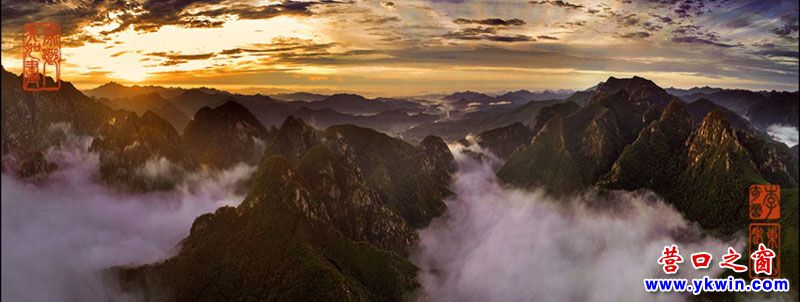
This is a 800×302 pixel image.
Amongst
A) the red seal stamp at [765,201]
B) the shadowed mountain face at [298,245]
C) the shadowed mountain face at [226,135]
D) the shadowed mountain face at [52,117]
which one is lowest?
the shadowed mountain face at [298,245]

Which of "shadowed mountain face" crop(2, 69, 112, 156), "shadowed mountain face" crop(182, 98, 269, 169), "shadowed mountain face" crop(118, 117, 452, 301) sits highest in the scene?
"shadowed mountain face" crop(2, 69, 112, 156)

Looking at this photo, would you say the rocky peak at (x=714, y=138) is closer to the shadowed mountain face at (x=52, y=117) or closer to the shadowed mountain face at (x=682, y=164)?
the shadowed mountain face at (x=682, y=164)

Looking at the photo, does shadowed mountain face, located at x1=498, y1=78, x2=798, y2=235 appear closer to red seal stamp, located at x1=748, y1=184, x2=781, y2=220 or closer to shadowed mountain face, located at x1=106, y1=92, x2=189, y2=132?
red seal stamp, located at x1=748, y1=184, x2=781, y2=220

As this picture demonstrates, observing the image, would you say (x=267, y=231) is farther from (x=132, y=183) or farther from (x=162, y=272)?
(x=132, y=183)

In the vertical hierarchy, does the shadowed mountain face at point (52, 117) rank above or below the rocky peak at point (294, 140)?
above

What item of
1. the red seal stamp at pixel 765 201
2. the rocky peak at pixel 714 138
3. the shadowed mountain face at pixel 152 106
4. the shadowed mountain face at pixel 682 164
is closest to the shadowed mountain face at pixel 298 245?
the shadowed mountain face at pixel 152 106

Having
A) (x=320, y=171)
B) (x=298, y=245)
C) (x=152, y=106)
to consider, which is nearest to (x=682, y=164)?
(x=320, y=171)

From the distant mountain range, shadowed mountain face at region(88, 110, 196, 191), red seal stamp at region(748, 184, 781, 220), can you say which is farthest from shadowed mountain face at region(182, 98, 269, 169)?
red seal stamp at region(748, 184, 781, 220)

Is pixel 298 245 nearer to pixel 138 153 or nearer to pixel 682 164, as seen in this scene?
pixel 138 153

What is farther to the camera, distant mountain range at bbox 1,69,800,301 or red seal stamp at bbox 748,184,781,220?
distant mountain range at bbox 1,69,800,301
